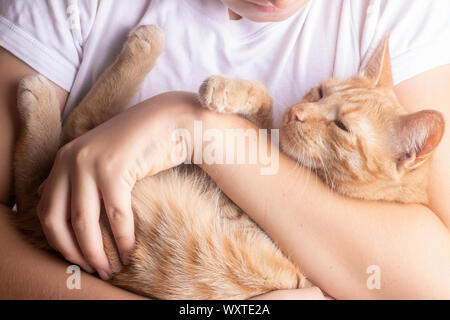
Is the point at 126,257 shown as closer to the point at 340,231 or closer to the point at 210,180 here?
the point at 210,180

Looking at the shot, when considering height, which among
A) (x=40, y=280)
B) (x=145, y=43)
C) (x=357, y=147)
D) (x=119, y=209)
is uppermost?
(x=145, y=43)

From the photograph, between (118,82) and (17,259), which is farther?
(118,82)

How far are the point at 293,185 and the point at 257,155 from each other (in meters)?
0.08

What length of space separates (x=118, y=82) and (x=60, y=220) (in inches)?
11.4

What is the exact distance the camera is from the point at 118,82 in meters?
0.70

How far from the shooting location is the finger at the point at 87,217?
542 millimetres

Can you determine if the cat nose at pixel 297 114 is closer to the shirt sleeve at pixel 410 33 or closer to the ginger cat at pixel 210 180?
the ginger cat at pixel 210 180

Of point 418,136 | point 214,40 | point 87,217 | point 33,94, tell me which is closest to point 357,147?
point 418,136

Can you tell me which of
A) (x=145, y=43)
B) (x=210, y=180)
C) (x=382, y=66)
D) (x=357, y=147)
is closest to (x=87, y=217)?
(x=210, y=180)

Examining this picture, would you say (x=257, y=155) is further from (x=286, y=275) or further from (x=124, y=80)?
(x=124, y=80)

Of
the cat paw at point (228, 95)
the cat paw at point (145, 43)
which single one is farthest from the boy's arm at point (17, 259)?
the cat paw at point (228, 95)

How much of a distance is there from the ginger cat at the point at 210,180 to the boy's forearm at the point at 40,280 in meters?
0.03

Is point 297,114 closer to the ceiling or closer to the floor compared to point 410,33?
closer to the floor

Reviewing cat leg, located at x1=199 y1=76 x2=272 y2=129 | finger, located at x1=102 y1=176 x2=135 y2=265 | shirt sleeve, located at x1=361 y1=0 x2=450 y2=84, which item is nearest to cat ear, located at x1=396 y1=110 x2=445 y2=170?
shirt sleeve, located at x1=361 y1=0 x2=450 y2=84
